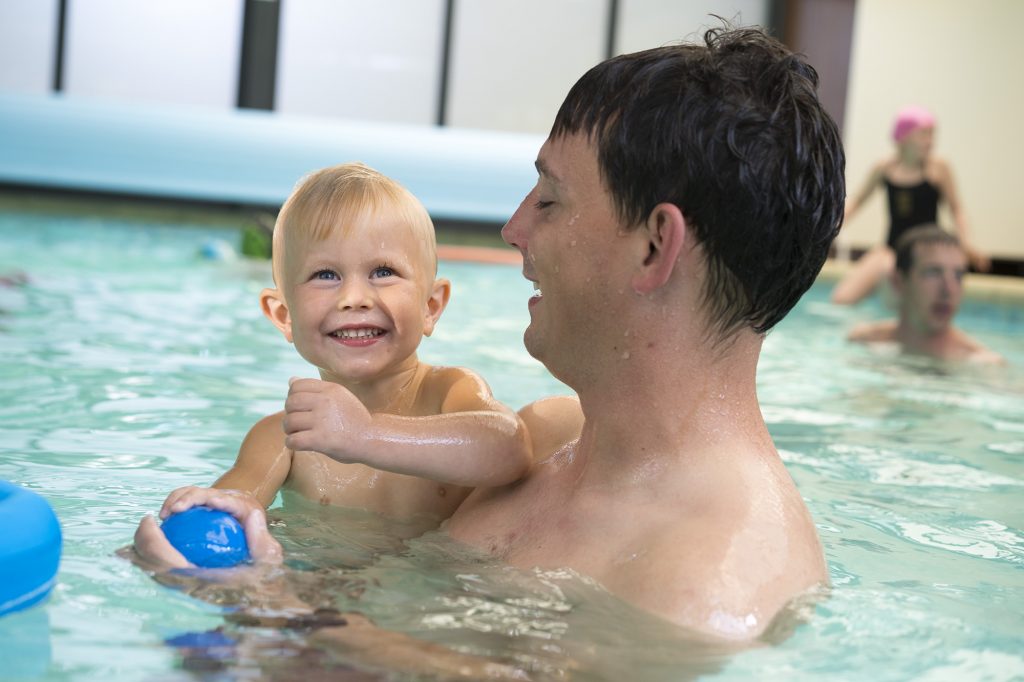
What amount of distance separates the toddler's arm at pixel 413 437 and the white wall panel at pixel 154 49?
13.0 meters

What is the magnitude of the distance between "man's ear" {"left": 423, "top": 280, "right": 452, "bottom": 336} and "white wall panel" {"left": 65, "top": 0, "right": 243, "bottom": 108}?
41.5ft

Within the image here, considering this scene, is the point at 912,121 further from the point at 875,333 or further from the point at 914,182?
the point at 875,333

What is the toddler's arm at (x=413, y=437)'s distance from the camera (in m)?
2.18

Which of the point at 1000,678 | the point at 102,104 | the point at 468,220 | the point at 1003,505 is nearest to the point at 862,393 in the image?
the point at 1003,505

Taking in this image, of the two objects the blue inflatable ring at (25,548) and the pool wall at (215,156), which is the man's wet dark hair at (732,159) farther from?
the pool wall at (215,156)

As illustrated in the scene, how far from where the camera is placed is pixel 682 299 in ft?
6.82

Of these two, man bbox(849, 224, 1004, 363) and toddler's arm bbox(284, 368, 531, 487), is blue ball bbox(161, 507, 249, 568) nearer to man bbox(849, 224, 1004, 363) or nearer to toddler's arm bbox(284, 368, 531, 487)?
toddler's arm bbox(284, 368, 531, 487)

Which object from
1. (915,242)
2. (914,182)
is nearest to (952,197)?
(914,182)

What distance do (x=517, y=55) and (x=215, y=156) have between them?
4219 millimetres

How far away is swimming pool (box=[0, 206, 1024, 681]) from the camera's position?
1.94 m

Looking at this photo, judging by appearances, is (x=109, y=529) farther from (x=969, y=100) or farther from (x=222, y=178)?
(x=969, y=100)

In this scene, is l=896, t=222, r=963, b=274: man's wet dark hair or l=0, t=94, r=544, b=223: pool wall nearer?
l=896, t=222, r=963, b=274: man's wet dark hair

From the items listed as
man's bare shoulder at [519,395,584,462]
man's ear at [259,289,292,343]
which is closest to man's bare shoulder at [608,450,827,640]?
man's bare shoulder at [519,395,584,462]

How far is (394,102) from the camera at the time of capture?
605 inches
